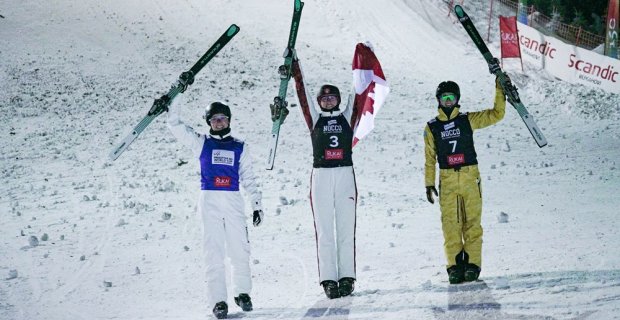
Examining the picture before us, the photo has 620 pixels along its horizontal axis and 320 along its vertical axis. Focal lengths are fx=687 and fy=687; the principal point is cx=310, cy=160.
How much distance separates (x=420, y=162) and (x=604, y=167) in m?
3.72

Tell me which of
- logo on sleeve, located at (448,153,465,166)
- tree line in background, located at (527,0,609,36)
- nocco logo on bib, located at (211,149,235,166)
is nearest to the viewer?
nocco logo on bib, located at (211,149,235,166)

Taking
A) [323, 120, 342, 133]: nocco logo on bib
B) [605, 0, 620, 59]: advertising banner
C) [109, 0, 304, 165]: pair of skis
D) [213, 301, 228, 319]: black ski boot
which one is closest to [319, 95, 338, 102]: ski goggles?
[323, 120, 342, 133]: nocco logo on bib

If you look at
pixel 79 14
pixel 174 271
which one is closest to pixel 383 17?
pixel 79 14

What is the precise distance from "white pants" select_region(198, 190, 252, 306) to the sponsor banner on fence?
16.2 m

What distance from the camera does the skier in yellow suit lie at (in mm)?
7109

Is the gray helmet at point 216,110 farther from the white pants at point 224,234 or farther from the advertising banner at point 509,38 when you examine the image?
the advertising banner at point 509,38

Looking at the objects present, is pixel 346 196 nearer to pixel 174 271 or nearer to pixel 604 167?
pixel 174 271

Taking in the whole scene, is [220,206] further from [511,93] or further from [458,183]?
[511,93]

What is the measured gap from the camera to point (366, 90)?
26.3ft

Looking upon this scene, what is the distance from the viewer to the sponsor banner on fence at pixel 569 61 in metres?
20.0

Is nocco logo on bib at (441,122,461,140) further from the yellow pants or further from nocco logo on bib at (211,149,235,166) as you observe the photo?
nocco logo on bib at (211,149,235,166)

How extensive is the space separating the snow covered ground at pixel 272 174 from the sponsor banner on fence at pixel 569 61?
63 centimetres

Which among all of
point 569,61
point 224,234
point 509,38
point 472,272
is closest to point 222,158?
point 224,234

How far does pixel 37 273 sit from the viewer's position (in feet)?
28.6
